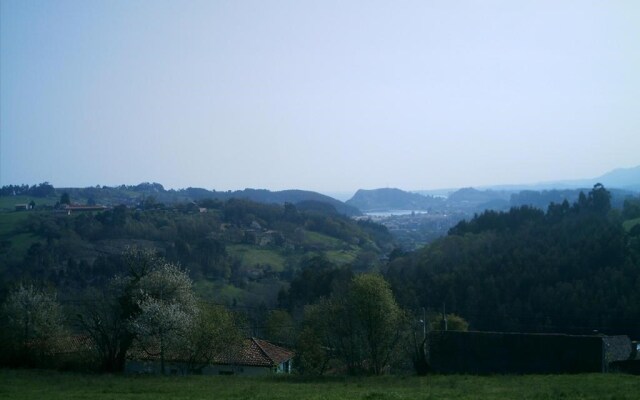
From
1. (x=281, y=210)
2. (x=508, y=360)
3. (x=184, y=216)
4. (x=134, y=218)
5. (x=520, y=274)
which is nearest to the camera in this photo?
(x=508, y=360)

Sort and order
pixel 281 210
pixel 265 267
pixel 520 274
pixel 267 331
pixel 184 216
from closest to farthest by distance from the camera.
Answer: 1. pixel 267 331
2. pixel 520 274
3. pixel 265 267
4. pixel 184 216
5. pixel 281 210

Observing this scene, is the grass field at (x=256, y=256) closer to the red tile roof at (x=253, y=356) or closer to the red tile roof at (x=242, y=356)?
the red tile roof at (x=253, y=356)

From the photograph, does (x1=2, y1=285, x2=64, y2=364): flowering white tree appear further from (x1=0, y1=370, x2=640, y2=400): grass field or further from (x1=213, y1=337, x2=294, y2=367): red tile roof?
(x1=213, y1=337, x2=294, y2=367): red tile roof

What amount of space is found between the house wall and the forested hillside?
743 inches

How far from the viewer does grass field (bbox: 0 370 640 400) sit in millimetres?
21859

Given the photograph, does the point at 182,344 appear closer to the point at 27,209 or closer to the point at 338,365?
the point at 338,365

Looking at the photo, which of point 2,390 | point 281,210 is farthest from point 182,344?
point 281,210

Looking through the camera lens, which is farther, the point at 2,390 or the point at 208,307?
the point at 208,307

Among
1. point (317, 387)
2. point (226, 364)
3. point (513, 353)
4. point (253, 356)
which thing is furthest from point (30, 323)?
point (513, 353)

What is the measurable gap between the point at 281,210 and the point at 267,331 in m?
Answer: 93.5

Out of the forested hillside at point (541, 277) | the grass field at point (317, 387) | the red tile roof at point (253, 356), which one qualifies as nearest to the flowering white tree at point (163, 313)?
the red tile roof at point (253, 356)

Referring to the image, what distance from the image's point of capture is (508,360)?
127 ft

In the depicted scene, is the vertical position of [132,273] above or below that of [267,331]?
above

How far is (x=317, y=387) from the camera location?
26.8m
